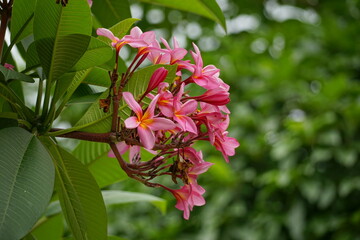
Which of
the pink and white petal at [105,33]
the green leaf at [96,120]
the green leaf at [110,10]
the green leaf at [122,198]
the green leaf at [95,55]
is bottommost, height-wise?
the green leaf at [122,198]

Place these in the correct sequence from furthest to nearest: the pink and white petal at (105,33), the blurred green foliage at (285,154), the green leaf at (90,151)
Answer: the blurred green foliage at (285,154) < the green leaf at (90,151) < the pink and white petal at (105,33)

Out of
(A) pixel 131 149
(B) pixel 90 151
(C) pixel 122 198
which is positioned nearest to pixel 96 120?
(A) pixel 131 149

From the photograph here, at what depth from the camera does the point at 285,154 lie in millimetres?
2307

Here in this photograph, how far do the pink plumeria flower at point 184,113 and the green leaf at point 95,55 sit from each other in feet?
0.32

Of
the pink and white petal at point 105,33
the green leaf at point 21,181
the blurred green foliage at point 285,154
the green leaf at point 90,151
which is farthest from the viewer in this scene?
the blurred green foliage at point 285,154

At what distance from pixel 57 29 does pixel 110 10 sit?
14.1 inches

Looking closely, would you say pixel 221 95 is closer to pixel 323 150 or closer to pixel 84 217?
pixel 84 217

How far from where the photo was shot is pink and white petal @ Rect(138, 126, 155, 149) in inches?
21.8

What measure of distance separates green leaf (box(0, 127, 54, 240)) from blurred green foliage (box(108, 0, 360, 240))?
141 cm

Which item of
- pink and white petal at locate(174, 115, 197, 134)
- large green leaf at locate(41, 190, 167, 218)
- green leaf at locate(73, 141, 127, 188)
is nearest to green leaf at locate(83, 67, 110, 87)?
pink and white petal at locate(174, 115, 197, 134)

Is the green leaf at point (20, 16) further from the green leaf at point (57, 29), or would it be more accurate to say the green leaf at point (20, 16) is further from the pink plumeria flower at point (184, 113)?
the pink plumeria flower at point (184, 113)

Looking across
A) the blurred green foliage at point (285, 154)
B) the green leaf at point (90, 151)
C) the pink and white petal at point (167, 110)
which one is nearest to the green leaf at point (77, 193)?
the pink and white petal at point (167, 110)

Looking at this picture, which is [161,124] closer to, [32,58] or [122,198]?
[32,58]

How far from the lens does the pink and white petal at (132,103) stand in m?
0.57
